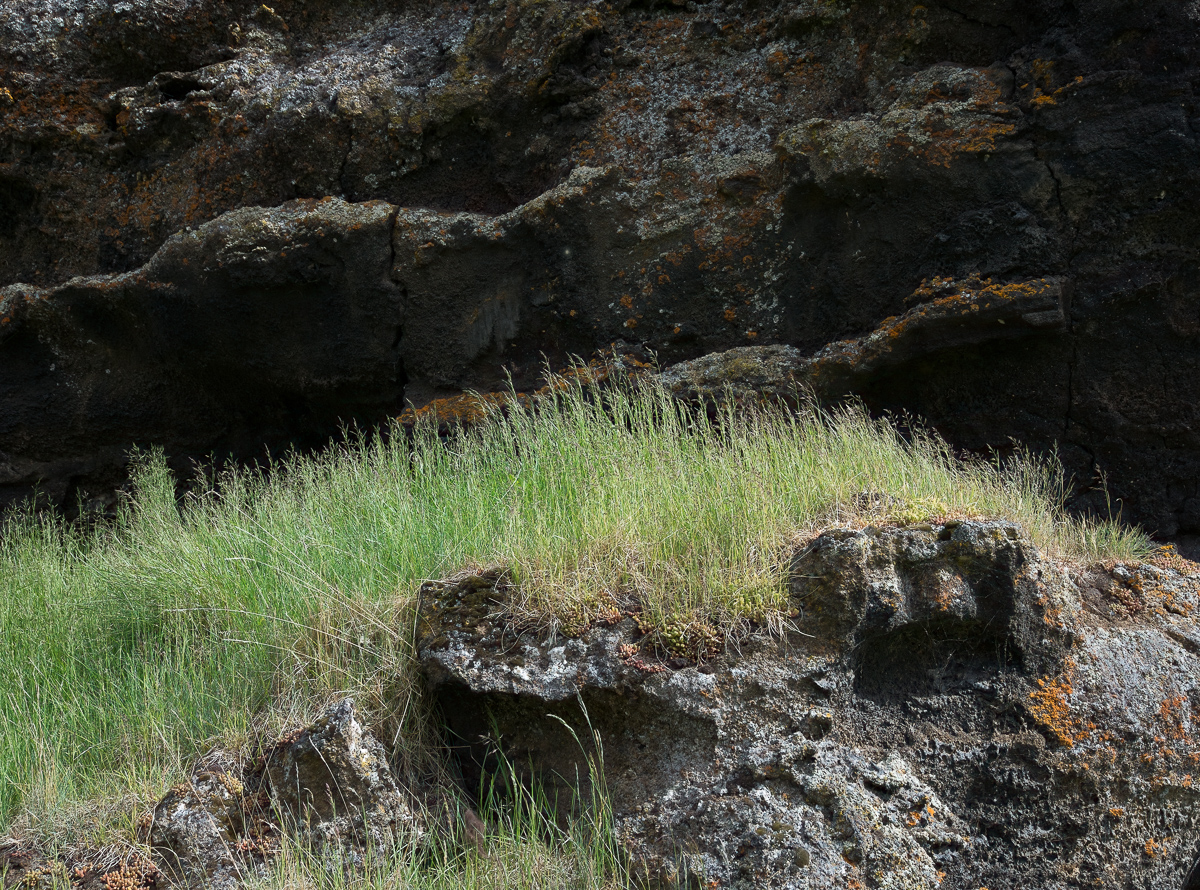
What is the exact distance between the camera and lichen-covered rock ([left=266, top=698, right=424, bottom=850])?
2.95m

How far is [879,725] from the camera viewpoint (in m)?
3.05

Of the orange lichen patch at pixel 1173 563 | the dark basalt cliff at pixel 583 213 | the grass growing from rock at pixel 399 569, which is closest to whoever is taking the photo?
the grass growing from rock at pixel 399 569

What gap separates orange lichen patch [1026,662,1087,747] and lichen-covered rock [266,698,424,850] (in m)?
2.00

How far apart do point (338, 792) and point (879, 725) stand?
169 cm

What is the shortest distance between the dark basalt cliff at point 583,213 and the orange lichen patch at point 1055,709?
2250 mm

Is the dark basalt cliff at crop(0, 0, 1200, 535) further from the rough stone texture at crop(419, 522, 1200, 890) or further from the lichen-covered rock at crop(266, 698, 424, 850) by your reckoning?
the lichen-covered rock at crop(266, 698, 424, 850)

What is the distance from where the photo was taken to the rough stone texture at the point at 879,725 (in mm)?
2777

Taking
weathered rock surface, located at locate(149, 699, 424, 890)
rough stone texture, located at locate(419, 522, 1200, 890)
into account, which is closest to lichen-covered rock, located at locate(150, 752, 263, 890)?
weathered rock surface, located at locate(149, 699, 424, 890)

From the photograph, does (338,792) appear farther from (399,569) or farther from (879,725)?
(879,725)

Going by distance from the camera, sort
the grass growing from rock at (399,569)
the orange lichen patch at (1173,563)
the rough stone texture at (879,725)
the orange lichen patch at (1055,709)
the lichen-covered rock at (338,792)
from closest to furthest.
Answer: the rough stone texture at (879,725)
the lichen-covered rock at (338,792)
the orange lichen patch at (1055,709)
the grass growing from rock at (399,569)
the orange lichen patch at (1173,563)

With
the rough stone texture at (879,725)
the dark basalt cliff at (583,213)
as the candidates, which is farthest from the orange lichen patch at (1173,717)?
the dark basalt cliff at (583,213)

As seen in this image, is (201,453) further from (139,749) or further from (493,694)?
(493,694)

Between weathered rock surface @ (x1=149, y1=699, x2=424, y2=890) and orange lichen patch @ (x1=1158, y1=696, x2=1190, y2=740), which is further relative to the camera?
orange lichen patch @ (x1=1158, y1=696, x2=1190, y2=740)

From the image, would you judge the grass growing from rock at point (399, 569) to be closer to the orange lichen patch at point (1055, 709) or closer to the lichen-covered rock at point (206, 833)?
the lichen-covered rock at point (206, 833)
